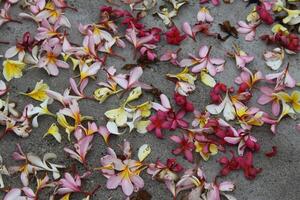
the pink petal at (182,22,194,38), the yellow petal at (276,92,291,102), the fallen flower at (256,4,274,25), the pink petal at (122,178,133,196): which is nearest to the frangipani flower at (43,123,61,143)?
the pink petal at (122,178,133,196)

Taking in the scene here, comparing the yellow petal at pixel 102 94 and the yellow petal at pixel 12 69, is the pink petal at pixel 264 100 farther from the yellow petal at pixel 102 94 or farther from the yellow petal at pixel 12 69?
the yellow petal at pixel 12 69

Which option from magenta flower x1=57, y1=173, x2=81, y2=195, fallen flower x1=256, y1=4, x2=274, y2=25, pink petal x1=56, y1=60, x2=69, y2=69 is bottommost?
magenta flower x1=57, y1=173, x2=81, y2=195

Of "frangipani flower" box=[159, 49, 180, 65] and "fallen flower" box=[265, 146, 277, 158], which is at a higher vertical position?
"frangipani flower" box=[159, 49, 180, 65]

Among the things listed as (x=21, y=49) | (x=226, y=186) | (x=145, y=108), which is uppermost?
(x=21, y=49)

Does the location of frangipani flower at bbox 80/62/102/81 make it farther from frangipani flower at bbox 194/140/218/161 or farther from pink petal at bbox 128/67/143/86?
frangipani flower at bbox 194/140/218/161

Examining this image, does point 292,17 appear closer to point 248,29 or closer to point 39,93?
point 248,29

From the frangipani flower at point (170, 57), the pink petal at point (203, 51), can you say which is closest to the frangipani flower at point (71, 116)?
the frangipani flower at point (170, 57)

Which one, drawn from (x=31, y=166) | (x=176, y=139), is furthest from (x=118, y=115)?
(x=31, y=166)

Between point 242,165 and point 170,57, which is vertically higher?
point 170,57
